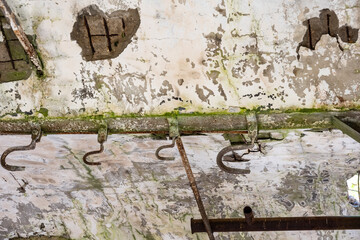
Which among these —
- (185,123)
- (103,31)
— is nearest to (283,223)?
(185,123)

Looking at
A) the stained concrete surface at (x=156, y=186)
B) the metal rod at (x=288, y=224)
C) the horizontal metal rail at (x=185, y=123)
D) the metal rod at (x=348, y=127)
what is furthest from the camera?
the stained concrete surface at (x=156, y=186)

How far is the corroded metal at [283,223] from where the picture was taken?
9.25 feet

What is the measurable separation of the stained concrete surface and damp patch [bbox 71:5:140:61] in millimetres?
604

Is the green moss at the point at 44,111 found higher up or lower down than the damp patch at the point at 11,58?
lower down

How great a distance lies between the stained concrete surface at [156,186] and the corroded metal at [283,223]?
320 mm

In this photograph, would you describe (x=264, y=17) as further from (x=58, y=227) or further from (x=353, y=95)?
(x=58, y=227)

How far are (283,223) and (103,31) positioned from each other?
1.65 m

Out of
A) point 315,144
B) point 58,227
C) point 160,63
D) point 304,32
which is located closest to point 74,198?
point 58,227

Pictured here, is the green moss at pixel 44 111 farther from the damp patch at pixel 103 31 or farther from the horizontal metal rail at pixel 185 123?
the damp patch at pixel 103 31

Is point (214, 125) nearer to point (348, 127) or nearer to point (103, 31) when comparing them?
point (348, 127)

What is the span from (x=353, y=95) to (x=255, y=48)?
1.95ft

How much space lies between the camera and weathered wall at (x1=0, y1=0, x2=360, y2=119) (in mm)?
2420

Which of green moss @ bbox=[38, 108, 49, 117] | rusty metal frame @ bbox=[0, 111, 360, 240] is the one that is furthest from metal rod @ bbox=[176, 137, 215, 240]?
green moss @ bbox=[38, 108, 49, 117]

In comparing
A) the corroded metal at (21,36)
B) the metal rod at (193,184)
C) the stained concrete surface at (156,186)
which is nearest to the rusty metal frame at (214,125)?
the metal rod at (193,184)
